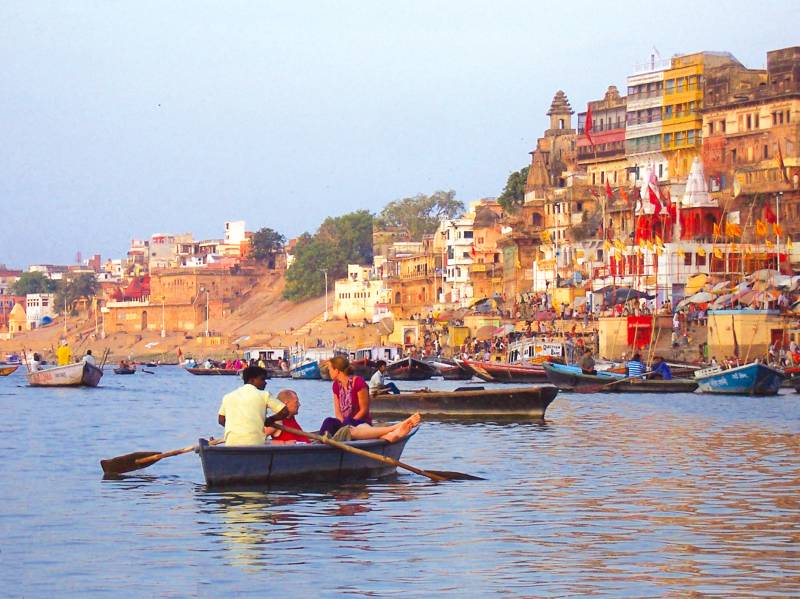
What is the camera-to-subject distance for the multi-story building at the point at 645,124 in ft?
288

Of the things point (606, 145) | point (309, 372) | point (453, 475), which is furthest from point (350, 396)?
point (606, 145)

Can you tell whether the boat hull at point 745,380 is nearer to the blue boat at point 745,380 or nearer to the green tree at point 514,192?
the blue boat at point 745,380

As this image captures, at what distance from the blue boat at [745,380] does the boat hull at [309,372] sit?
37.6 m

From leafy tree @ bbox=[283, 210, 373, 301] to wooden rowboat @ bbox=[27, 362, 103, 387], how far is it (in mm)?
91962

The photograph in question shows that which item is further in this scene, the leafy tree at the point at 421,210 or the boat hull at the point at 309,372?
the leafy tree at the point at 421,210

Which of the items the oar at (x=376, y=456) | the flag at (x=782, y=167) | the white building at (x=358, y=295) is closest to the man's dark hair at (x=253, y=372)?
the oar at (x=376, y=456)

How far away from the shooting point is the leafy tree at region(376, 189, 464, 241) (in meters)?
151

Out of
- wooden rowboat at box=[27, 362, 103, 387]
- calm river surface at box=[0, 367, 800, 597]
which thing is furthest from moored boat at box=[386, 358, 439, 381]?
calm river surface at box=[0, 367, 800, 597]

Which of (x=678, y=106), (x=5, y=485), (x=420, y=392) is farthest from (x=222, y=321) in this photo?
(x=5, y=485)

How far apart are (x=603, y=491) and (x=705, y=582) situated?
632cm

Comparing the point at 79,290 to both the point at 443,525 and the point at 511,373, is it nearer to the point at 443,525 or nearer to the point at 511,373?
the point at 511,373

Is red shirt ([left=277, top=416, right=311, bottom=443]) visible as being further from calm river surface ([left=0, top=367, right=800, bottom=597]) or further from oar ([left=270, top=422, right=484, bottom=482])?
calm river surface ([left=0, top=367, right=800, bottom=597])

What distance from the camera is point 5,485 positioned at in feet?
66.5

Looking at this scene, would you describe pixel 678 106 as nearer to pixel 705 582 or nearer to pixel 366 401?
pixel 366 401
